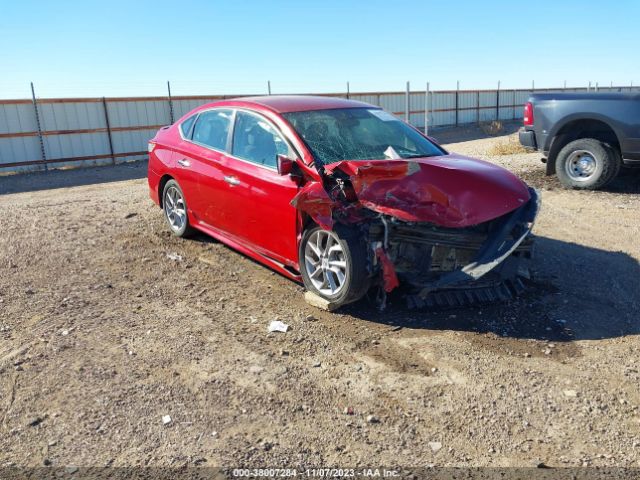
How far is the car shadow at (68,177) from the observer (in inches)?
481

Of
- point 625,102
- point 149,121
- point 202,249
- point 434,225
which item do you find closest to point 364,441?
point 434,225

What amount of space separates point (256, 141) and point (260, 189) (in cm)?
54

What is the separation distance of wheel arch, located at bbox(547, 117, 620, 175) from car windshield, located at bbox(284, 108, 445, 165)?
4268mm

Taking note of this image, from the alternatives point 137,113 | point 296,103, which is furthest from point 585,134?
point 137,113

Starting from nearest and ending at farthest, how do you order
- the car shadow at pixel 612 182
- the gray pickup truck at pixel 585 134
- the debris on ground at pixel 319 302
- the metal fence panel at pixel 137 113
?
the debris on ground at pixel 319 302, the gray pickup truck at pixel 585 134, the car shadow at pixel 612 182, the metal fence panel at pixel 137 113

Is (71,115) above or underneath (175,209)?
above

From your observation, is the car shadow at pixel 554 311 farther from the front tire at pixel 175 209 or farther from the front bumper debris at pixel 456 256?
the front tire at pixel 175 209

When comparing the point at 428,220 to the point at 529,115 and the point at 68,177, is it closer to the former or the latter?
the point at 529,115

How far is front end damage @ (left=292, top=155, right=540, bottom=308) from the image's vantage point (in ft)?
12.9

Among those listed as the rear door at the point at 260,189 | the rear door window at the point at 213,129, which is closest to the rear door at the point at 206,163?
the rear door window at the point at 213,129

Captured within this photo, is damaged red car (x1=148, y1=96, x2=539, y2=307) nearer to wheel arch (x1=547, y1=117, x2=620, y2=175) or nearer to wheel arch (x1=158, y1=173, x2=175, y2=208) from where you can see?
wheel arch (x1=158, y1=173, x2=175, y2=208)

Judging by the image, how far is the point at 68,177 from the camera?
44.9 feet

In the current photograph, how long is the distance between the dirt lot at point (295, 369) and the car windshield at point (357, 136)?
1.28 m

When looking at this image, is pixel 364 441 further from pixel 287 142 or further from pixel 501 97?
pixel 501 97
